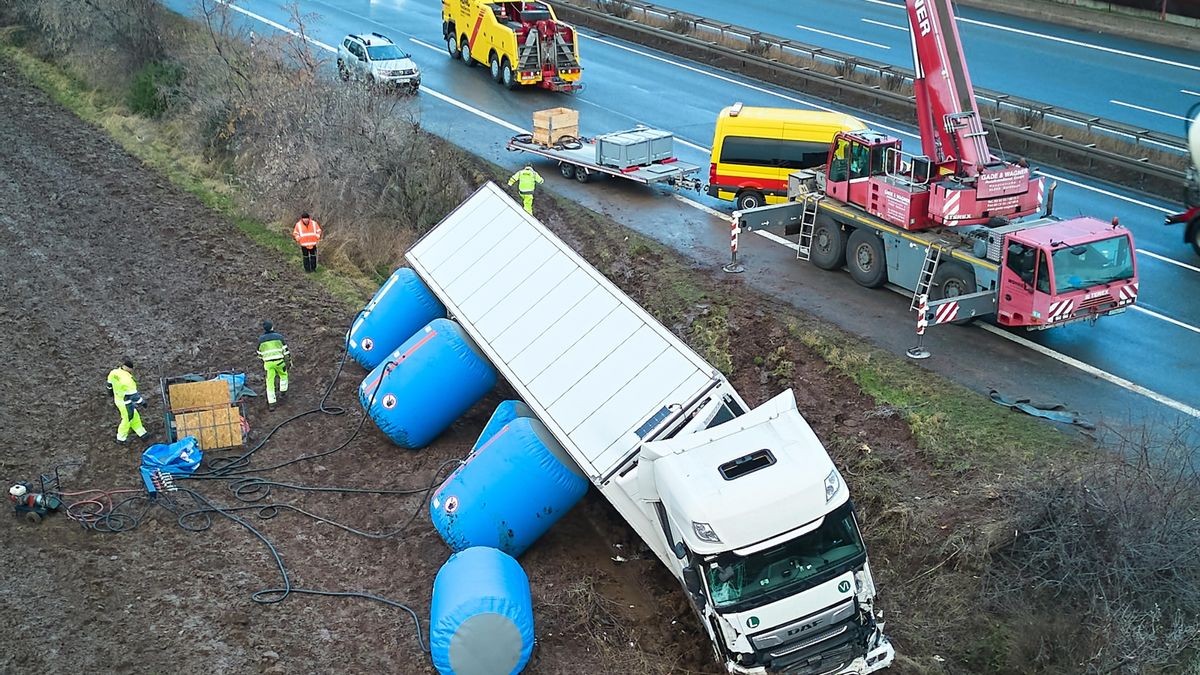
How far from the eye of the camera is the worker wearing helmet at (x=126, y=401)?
15648mm

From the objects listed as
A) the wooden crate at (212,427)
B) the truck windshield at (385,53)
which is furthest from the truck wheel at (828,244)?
the truck windshield at (385,53)

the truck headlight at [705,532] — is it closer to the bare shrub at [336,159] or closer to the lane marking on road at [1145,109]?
the bare shrub at [336,159]

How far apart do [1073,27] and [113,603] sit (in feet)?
115

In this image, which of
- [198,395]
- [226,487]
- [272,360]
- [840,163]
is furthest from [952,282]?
[198,395]

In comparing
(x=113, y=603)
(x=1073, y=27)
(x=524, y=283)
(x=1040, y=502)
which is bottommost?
(x=113, y=603)

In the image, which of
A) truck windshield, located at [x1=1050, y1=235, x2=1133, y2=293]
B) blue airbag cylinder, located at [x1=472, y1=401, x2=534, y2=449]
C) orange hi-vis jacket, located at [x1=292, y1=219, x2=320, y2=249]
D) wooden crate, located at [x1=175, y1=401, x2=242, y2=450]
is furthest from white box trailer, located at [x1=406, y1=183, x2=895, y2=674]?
orange hi-vis jacket, located at [x1=292, y1=219, x2=320, y2=249]

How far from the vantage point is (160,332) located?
762 inches

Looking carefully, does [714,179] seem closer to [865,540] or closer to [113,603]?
[865,540]

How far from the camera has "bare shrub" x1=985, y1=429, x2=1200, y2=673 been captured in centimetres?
1103

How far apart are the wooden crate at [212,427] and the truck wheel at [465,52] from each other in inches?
873

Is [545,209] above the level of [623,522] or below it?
above

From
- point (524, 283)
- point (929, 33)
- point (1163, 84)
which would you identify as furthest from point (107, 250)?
point (1163, 84)

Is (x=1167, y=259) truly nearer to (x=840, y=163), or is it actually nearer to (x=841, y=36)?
(x=840, y=163)

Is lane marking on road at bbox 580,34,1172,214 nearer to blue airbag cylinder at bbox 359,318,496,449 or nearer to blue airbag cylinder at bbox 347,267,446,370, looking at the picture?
blue airbag cylinder at bbox 347,267,446,370
